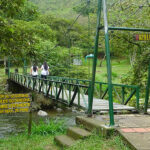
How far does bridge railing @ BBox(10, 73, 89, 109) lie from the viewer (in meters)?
5.64

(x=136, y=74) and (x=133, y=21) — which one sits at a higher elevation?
(x=133, y=21)

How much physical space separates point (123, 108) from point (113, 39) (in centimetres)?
311

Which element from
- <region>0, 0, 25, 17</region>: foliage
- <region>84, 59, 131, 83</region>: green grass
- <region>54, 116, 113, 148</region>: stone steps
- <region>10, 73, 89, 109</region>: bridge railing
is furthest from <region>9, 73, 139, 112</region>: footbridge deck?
<region>84, 59, 131, 83</region>: green grass

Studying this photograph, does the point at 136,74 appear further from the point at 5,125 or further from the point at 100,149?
the point at 5,125

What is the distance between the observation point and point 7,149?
4008mm

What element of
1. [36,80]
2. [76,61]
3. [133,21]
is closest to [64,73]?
[76,61]

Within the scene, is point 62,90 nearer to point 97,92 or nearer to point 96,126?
point 97,92

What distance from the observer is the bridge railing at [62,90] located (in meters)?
5.64

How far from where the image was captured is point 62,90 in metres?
6.92

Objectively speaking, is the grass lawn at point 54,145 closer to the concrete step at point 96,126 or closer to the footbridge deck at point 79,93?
the concrete step at point 96,126

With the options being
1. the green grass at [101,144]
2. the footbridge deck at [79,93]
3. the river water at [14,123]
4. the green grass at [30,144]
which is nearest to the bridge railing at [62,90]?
the footbridge deck at [79,93]

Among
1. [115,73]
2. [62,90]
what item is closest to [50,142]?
[62,90]

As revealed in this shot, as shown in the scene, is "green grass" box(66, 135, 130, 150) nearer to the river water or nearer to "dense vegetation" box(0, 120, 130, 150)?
"dense vegetation" box(0, 120, 130, 150)

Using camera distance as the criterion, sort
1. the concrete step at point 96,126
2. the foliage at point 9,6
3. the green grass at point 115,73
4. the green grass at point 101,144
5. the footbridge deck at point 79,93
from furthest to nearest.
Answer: the green grass at point 115,73, the footbridge deck at point 79,93, the foliage at point 9,6, the concrete step at point 96,126, the green grass at point 101,144
